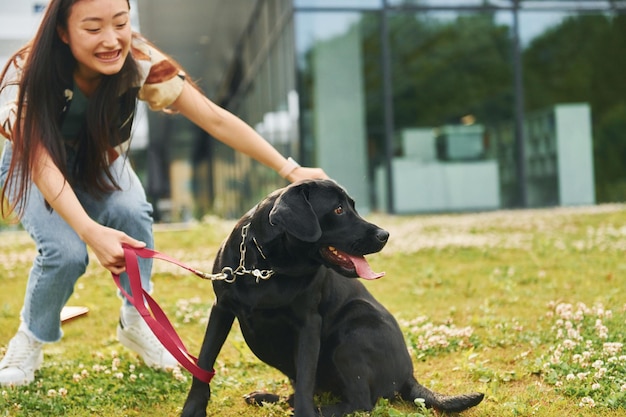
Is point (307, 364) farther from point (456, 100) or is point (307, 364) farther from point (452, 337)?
point (456, 100)

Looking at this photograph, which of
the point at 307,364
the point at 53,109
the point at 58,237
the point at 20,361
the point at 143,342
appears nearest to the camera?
the point at 307,364

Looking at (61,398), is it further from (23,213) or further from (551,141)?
(551,141)

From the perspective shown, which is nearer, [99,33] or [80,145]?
[99,33]

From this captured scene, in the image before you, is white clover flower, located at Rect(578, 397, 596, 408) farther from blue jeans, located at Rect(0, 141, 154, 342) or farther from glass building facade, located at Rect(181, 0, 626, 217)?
glass building facade, located at Rect(181, 0, 626, 217)

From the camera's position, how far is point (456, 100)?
16.4m

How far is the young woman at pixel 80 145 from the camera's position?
3393 mm

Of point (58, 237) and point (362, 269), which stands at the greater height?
point (58, 237)

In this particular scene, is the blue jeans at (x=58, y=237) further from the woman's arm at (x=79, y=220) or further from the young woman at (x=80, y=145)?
the woman's arm at (x=79, y=220)

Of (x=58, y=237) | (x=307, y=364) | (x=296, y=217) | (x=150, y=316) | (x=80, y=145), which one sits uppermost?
(x=80, y=145)

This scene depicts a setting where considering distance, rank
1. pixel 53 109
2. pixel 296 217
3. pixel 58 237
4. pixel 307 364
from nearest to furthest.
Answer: pixel 296 217 → pixel 307 364 → pixel 53 109 → pixel 58 237

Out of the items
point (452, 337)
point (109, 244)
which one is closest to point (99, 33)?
point (109, 244)

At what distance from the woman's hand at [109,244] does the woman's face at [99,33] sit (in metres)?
0.80

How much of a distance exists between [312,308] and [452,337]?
1671mm

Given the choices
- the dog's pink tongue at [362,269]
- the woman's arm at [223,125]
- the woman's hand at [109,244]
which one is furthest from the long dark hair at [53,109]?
the dog's pink tongue at [362,269]
